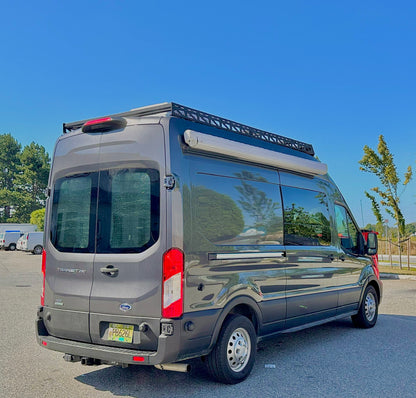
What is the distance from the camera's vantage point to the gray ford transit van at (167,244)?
4.52m

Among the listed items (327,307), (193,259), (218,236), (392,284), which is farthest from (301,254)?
(392,284)

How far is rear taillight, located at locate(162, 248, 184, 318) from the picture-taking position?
443cm

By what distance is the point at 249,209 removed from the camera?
5.56 metres

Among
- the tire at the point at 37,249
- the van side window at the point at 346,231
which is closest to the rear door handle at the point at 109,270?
the van side window at the point at 346,231

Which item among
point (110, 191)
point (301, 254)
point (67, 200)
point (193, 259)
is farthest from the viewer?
point (301, 254)

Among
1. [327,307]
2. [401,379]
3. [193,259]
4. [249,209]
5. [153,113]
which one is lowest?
[401,379]

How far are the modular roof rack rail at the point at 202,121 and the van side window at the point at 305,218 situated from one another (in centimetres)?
74

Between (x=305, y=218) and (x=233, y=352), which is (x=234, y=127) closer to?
(x=305, y=218)

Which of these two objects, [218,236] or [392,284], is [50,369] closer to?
[218,236]

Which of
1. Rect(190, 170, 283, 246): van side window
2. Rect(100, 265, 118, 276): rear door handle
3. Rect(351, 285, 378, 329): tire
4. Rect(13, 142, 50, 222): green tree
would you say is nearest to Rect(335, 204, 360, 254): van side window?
Rect(351, 285, 378, 329): tire

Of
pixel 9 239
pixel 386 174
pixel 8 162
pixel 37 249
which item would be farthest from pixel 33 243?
pixel 8 162

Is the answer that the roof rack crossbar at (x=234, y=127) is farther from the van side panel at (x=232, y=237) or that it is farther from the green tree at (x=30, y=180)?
the green tree at (x=30, y=180)

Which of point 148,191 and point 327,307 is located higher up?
point 148,191

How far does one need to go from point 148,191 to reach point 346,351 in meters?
3.80
